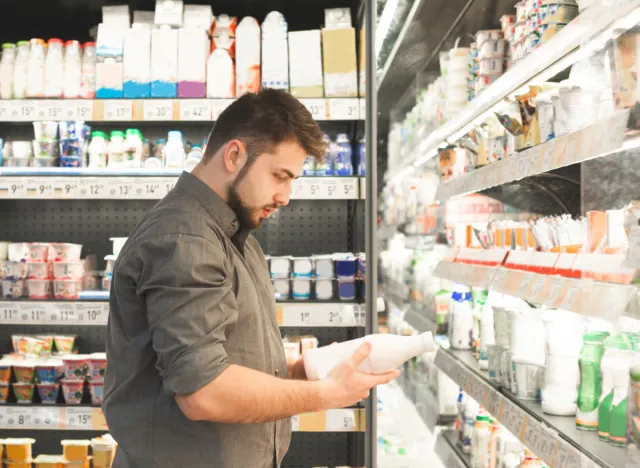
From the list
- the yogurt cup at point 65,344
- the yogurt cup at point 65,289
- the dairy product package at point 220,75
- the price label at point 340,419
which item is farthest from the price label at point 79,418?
the dairy product package at point 220,75

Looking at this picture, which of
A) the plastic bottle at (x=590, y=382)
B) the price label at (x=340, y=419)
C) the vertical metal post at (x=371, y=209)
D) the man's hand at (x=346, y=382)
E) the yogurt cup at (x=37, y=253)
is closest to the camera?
the man's hand at (x=346, y=382)

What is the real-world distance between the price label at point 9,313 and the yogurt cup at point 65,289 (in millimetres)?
182

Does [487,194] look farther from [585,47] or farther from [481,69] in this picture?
[585,47]

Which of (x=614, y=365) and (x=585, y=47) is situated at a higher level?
(x=585, y=47)

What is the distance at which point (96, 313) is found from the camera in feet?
10.3

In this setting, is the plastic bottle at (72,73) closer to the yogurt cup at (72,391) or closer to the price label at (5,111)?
the price label at (5,111)

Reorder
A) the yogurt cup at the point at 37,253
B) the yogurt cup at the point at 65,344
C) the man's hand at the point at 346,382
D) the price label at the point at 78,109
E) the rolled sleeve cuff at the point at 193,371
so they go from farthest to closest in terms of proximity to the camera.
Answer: the yogurt cup at the point at 65,344
the yogurt cup at the point at 37,253
the price label at the point at 78,109
the man's hand at the point at 346,382
the rolled sleeve cuff at the point at 193,371

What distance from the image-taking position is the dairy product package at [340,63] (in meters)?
3.21

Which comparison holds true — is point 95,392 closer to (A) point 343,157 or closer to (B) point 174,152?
(B) point 174,152

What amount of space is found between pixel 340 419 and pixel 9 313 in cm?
151

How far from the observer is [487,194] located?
310cm

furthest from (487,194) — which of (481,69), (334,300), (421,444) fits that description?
(421,444)

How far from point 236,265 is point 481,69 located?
149cm

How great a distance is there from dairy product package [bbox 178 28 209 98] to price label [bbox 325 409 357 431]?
1517mm
